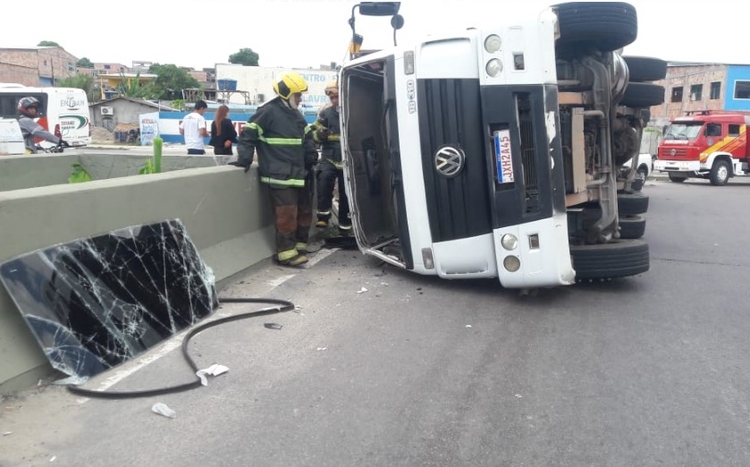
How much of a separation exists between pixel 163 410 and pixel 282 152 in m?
3.51

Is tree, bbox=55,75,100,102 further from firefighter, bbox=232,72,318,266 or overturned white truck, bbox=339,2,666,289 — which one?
overturned white truck, bbox=339,2,666,289

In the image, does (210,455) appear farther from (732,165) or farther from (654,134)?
(654,134)

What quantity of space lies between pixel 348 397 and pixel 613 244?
345 cm

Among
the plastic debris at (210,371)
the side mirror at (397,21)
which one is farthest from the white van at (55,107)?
the plastic debris at (210,371)

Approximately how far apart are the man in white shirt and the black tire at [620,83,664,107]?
7.18 metres

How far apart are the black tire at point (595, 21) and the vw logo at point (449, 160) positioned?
53.3 inches

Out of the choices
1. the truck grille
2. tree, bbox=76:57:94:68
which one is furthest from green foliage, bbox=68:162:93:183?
tree, bbox=76:57:94:68

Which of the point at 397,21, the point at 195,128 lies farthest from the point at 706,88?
the point at 397,21

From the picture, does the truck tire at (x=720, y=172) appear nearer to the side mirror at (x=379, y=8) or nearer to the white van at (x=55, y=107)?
the side mirror at (x=379, y=8)

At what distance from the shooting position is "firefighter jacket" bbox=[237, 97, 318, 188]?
6469 mm

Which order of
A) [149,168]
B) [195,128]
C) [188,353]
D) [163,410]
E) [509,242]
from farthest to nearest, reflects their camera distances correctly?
[195,128]
[149,168]
[509,242]
[188,353]
[163,410]

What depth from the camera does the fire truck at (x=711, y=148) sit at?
22.6 m

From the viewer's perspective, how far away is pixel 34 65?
225 ft

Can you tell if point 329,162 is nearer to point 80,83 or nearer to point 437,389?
point 437,389
